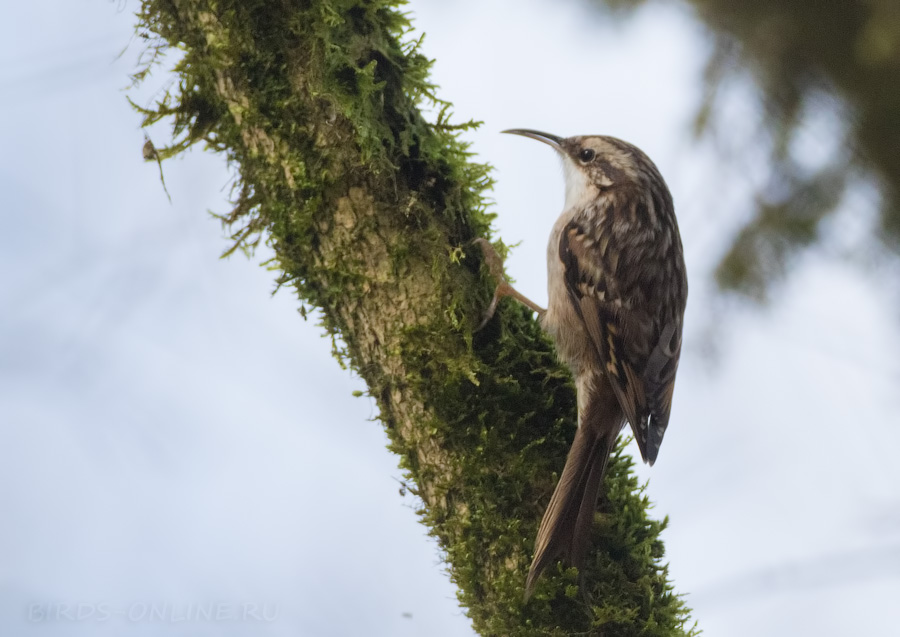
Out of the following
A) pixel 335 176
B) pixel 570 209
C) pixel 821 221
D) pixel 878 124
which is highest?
pixel 570 209

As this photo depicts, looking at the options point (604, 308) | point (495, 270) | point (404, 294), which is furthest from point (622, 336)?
point (404, 294)

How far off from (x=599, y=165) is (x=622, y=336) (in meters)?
0.77

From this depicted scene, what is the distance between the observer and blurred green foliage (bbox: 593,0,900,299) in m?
0.93

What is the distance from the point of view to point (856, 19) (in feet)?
3.06

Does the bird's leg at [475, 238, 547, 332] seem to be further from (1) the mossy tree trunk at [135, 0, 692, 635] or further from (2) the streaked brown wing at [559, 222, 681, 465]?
(2) the streaked brown wing at [559, 222, 681, 465]

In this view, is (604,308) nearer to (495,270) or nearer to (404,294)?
(495,270)

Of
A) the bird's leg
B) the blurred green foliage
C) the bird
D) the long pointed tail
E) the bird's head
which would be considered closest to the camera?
the blurred green foliage

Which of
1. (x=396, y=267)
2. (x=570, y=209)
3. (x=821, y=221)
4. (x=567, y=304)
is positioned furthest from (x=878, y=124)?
(x=570, y=209)

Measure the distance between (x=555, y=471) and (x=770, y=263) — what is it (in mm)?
855

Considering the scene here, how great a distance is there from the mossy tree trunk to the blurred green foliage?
36.7 inches

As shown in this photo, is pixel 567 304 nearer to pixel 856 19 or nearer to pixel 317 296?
pixel 317 296

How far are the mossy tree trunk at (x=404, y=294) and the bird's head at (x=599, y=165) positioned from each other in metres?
1.07

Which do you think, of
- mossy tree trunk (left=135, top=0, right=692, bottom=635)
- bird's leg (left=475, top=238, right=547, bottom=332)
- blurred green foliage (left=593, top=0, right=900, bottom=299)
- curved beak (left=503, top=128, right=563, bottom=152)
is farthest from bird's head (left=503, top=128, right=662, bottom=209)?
blurred green foliage (left=593, top=0, right=900, bottom=299)

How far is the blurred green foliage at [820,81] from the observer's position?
0.93 metres
